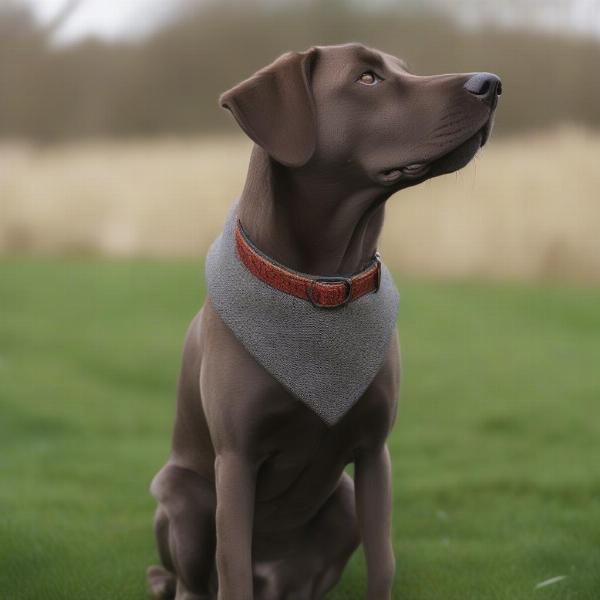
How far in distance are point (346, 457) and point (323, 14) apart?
7.44m

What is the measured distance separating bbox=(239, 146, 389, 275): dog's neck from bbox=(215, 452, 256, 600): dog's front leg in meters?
0.48

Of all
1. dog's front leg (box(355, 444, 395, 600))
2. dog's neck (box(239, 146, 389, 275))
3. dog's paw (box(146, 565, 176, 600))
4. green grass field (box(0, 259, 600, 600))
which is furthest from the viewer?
green grass field (box(0, 259, 600, 600))

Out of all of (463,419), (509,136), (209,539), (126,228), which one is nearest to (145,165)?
(126,228)

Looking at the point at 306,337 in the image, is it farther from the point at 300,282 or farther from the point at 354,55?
the point at 354,55

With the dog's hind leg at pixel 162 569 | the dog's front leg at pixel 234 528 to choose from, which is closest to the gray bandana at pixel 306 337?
the dog's front leg at pixel 234 528

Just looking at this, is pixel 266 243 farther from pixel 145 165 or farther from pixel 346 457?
pixel 145 165

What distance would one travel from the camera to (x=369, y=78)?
236 cm

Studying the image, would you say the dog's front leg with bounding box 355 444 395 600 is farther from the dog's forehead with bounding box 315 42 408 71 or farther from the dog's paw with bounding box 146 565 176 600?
the dog's forehead with bounding box 315 42 408 71

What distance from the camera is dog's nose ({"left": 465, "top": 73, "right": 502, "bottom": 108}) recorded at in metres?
2.26

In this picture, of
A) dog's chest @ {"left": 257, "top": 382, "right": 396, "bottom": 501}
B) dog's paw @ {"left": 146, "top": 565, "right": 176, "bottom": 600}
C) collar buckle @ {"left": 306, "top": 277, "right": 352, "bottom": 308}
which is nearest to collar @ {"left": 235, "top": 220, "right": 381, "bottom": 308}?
collar buckle @ {"left": 306, "top": 277, "right": 352, "bottom": 308}

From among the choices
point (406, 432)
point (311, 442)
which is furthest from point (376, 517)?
point (406, 432)

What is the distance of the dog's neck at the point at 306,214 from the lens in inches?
93.3

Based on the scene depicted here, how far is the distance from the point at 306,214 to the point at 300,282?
0.15m

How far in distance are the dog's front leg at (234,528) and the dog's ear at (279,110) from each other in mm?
707
